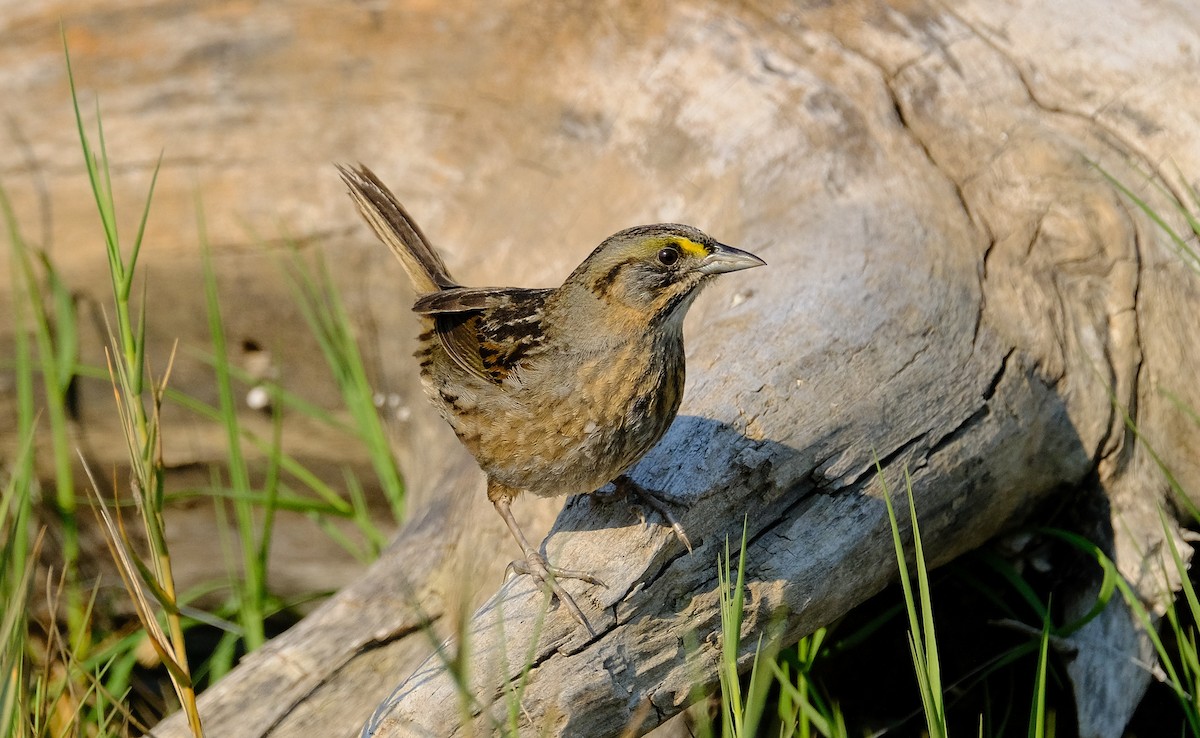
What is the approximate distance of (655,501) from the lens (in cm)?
299

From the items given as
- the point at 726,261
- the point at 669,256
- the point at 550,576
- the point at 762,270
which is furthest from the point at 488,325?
the point at 550,576

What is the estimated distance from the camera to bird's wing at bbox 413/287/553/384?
333cm

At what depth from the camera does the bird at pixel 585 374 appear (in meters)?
3.02

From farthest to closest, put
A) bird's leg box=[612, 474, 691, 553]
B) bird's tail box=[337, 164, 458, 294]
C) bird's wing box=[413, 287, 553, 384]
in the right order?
1. bird's tail box=[337, 164, 458, 294]
2. bird's wing box=[413, 287, 553, 384]
3. bird's leg box=[612, 474, 691, 553]

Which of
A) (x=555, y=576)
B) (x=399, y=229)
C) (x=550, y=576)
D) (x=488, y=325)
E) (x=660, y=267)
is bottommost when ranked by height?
(x=555, y=576)

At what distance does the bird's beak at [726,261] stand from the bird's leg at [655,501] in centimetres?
59

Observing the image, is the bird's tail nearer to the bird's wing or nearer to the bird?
the bird's wing

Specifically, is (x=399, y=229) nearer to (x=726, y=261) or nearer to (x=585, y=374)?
(x=585, y=374)

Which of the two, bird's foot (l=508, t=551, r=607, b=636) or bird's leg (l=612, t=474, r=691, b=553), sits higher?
bird's leg (l=612, t=474, r=691, b=553)

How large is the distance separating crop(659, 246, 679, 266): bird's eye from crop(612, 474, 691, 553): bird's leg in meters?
0.57

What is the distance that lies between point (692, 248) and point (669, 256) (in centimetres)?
→ 6

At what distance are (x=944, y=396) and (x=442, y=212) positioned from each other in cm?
234

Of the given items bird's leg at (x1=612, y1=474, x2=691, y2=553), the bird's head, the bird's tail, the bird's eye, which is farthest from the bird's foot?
the bird's tail

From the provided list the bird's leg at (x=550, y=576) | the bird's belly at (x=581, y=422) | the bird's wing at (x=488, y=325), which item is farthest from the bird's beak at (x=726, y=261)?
the bird's leg at (x=550, y=576)
